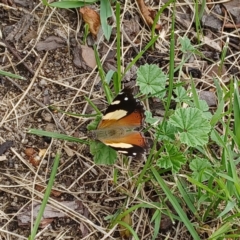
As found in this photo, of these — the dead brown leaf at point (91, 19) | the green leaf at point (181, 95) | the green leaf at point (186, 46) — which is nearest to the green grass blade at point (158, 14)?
the green leaf at point (186, 46)

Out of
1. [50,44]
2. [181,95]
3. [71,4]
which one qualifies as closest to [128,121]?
[181,95]

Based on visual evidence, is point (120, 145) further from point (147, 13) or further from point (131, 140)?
point (147, 13)

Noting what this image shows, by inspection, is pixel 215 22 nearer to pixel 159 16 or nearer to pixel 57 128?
pixel 159 16

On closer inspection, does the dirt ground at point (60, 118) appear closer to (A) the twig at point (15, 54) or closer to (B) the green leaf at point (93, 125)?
(A) the twig at point (15, 54)

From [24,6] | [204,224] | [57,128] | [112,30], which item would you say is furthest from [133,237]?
[24,6]

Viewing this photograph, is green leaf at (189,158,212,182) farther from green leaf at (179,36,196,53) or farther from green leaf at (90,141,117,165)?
green leaf at (179,36,196,53)

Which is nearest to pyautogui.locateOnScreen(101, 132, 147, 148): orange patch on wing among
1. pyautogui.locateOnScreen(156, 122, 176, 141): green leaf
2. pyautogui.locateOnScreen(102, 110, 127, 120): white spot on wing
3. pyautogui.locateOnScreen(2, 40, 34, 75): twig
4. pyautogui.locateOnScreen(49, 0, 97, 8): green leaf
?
pyautogui.locateOnScreen(102, 110, 127, 120): white spot on wing
